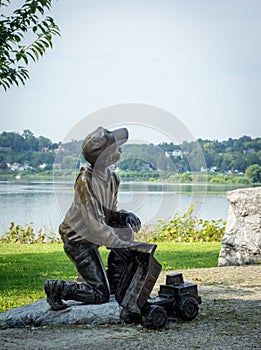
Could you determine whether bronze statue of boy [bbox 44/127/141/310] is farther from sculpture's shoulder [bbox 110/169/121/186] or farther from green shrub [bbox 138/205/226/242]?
green shrub [bbox 138/205/226/242]

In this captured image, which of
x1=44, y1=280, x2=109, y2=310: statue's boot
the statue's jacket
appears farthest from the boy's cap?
x1=44, y1=280, x2=109, y2=310: statue's boot

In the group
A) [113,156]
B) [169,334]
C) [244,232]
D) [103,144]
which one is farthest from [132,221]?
[244,232]

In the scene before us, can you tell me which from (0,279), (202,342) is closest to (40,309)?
(202,342)

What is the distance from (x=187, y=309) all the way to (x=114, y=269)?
93cm

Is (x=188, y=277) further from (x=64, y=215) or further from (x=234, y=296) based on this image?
(x=64, y=215)

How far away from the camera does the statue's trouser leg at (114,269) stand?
20.2 feet

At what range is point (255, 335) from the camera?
17.3 feet

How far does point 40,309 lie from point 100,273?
0.69 metres

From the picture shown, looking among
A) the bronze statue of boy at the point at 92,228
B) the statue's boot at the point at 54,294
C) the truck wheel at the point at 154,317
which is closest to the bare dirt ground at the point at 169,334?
the truck wheel at the point at 154,317

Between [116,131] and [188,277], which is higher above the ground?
[116,131]

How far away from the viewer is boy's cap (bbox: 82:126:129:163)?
5.87 m

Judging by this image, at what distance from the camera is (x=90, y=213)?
5723 millimetres

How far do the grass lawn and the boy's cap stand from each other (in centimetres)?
216

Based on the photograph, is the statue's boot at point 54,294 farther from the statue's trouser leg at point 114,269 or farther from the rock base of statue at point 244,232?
the rock base of statue at point 244,232
